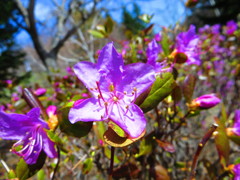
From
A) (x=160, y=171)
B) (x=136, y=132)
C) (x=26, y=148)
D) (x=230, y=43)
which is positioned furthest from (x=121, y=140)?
(x=230, y=43)

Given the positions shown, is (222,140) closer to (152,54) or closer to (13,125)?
(152,54)

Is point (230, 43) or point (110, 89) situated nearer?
point (110, 89)

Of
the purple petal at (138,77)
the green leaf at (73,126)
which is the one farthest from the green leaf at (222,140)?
the green leaf at (73,126)

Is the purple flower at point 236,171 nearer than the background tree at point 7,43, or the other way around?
the purple flower at point 236,171

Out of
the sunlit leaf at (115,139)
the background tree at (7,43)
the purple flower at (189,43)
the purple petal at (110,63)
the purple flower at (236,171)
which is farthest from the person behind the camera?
the background tree at (7,43)

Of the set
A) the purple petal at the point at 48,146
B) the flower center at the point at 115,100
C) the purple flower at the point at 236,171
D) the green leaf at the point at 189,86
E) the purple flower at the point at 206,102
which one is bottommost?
the purple flower at the point at 236,171

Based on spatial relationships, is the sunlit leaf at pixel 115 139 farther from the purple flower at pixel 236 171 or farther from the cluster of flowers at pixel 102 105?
the purple flower at pixel 236 171

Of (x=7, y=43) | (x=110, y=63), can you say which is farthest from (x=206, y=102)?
(x=7, y=43)

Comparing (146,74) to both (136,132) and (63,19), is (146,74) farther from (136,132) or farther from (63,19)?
(63,19)
